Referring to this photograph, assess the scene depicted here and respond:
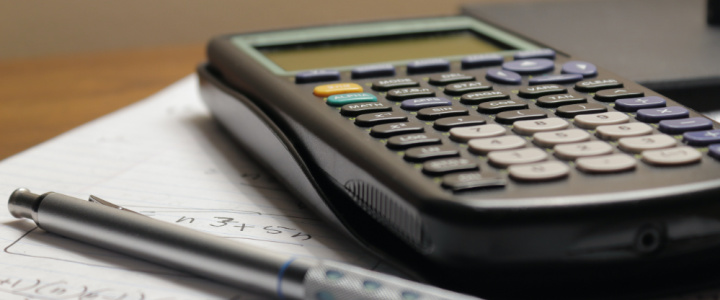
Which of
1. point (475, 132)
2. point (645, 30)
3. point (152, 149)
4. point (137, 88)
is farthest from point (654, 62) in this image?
point (137, 88)

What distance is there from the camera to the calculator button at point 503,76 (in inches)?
15.9

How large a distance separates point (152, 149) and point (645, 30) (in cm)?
34

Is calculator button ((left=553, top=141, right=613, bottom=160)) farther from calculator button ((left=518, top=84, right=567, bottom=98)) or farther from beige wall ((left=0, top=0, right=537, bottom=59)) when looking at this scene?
beige wall ((left=0, top=0, right=537, bottom=59))

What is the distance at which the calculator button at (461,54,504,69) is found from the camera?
0.44m

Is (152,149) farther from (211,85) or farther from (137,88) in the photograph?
(137,88)

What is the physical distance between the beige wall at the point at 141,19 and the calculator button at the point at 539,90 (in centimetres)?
57

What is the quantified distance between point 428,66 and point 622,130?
134 mm

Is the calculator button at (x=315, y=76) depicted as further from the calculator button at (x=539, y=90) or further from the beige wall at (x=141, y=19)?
the beige wall at (x=141, y=19)

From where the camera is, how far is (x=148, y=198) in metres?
0.40

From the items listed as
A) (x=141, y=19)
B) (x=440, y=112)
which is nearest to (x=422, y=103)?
(x=440, y=112)

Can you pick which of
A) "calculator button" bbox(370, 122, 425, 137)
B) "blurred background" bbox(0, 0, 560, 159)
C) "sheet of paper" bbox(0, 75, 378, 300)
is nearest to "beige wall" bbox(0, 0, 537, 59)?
"blurred background" bbox(0, 0, 560, 159)

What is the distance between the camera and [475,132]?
0.33m

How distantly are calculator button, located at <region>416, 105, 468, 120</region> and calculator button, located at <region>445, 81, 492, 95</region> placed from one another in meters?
0.03

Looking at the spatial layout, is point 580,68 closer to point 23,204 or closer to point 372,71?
point 372,71
